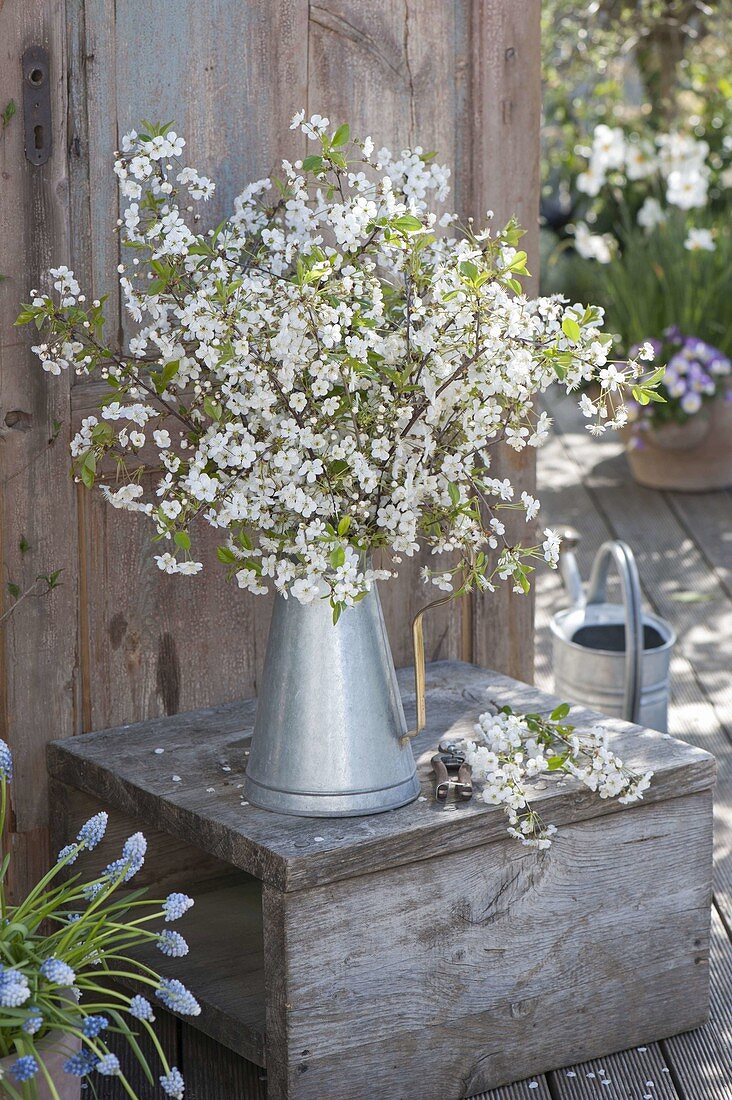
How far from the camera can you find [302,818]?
183 cm

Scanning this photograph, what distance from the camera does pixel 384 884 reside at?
70.7 inches

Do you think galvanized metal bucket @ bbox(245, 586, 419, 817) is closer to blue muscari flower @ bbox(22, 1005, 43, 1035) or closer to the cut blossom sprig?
the cut blossom sprig

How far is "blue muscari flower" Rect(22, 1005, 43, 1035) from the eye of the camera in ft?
4.55

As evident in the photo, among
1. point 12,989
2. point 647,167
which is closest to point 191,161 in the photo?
point 12,989

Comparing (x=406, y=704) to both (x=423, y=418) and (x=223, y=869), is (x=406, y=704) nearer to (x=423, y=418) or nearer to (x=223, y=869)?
(x=223, y=869)

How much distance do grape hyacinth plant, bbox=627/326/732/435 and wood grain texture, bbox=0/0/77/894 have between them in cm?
285

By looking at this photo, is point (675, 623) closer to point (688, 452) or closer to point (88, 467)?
point (688, 452)

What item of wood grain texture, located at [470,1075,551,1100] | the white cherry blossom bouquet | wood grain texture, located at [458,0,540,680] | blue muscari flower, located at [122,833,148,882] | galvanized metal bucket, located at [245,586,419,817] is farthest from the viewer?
wood grain texture, located at [458,0,540,680]

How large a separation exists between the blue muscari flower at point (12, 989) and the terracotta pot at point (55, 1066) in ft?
0.31

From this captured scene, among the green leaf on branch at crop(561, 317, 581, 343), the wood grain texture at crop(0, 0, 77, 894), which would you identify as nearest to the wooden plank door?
the wood grain texture at crop(0, 0, 77, 894)

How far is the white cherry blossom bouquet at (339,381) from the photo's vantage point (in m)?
1.68

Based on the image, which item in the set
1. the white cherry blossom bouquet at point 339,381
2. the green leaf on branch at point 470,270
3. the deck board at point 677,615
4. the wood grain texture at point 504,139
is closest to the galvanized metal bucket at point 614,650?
the wood grain texture at point 504,139

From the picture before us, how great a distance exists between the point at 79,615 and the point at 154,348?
1.31 ft

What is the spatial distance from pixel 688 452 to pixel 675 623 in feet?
3.65
